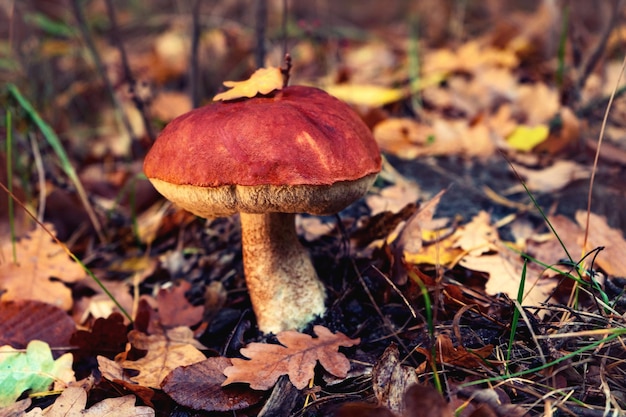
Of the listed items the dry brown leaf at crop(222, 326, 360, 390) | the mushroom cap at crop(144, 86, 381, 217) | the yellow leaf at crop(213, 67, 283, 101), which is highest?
the yellow leaf at crop(213, 67, 283, 101)

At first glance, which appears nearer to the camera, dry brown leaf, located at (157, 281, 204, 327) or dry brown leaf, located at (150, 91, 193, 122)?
dry brown leaf, located at (157, 281, 204, 327)

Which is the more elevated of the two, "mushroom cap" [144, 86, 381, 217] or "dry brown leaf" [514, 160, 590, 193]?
"mushroom cap" [144, 86, 381, 217]

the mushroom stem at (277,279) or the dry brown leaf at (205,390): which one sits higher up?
the mushroom stem at (277,279)

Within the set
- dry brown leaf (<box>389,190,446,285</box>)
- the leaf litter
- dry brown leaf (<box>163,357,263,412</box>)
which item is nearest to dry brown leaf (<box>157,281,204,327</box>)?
the leaf litter

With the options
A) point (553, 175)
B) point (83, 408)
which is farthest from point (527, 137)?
point (83, 408)

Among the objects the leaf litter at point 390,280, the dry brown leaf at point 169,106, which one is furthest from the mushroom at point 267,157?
the dry brown leaf at point 169,106

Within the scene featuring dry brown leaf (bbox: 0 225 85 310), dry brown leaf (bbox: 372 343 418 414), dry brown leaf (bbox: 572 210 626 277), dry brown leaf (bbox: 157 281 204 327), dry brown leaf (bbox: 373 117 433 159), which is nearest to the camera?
dry brown leaf (bbox: 372 343 418 414)

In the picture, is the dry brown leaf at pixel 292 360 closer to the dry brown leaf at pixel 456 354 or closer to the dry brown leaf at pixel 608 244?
the dry brown leaf at pixel 456 354

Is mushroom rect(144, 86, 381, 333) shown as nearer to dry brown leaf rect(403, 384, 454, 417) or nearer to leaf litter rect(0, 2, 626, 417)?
leaf litter rect(0, 2, 626, 417)
